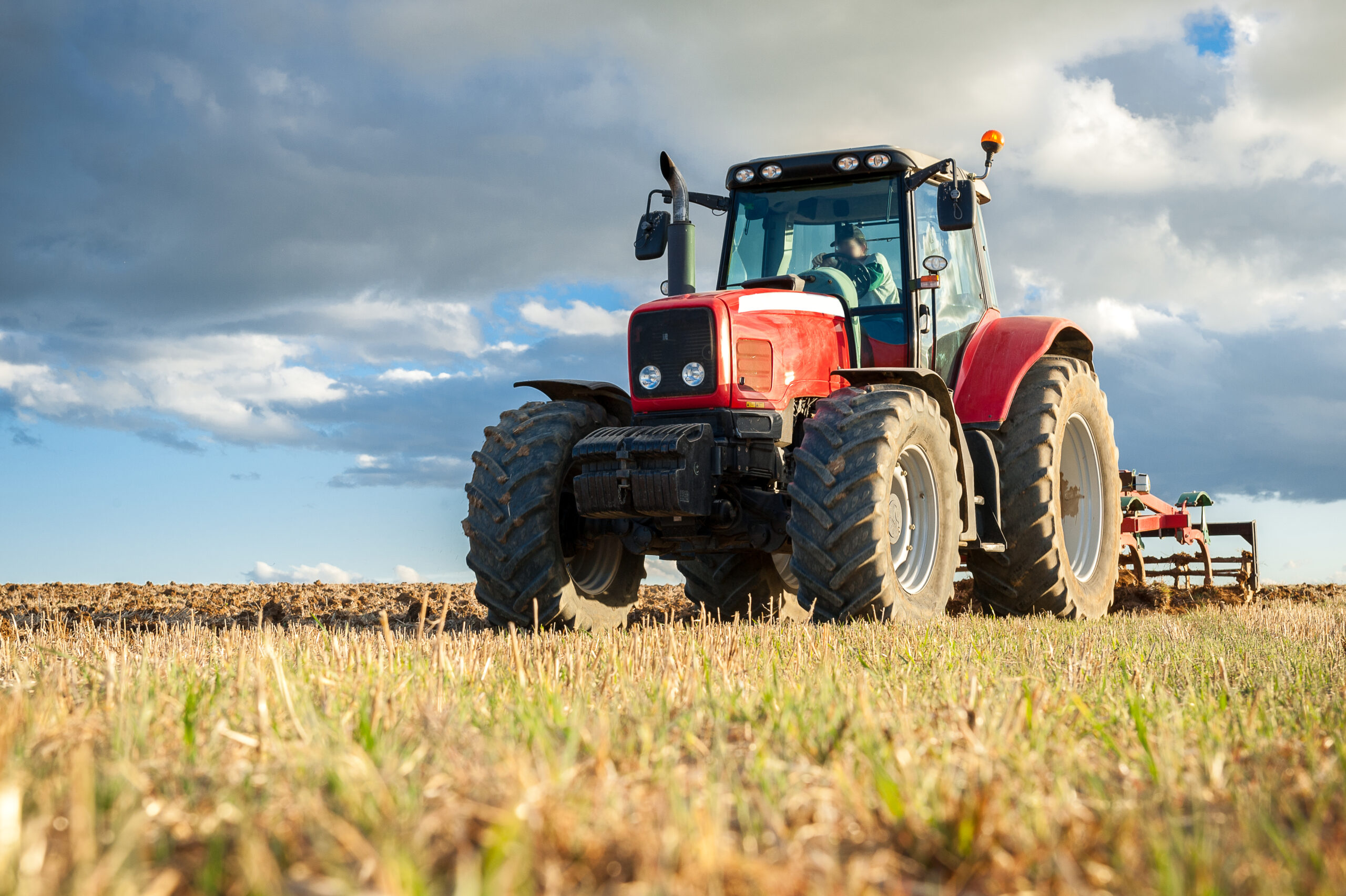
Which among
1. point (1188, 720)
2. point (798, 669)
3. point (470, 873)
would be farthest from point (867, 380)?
point (470, 873)

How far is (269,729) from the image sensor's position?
2.32m

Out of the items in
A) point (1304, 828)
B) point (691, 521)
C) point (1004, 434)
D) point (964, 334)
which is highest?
point (964, 334)

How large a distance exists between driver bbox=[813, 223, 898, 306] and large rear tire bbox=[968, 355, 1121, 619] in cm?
136

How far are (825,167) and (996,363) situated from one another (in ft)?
6.04

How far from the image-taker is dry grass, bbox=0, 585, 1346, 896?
1.46 metres

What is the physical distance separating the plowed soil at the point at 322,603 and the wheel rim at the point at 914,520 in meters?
1.44

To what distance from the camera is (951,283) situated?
7.84 m

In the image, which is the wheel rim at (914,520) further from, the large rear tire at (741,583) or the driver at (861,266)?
the large rear tire at (741,583)

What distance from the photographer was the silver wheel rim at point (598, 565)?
23.7 ft

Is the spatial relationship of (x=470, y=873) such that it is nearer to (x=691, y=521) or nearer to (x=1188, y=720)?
(x=1188, y=720)

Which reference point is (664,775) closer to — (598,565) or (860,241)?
(598,565)

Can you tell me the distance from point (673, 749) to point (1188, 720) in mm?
1567

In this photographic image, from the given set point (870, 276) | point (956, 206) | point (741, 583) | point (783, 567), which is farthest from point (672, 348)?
point (741, 583)

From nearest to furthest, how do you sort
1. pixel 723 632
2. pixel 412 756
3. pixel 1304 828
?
Result: pixel 1304 828 → pixel 412 756 → pixel 723 632
